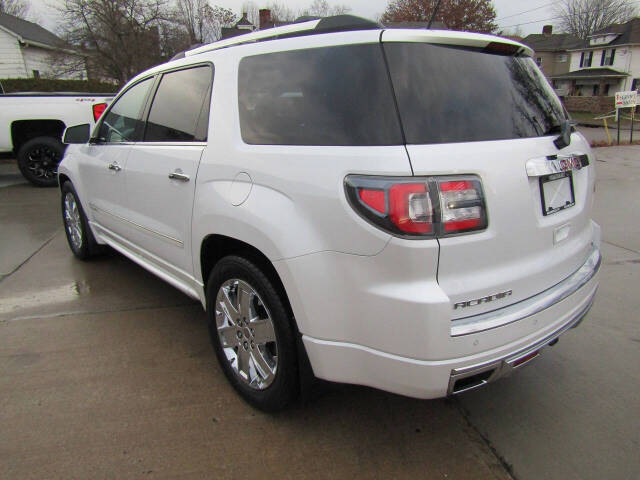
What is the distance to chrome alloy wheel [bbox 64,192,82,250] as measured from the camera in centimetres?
469

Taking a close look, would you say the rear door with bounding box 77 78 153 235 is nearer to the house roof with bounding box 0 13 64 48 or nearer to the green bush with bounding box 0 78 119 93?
the green bush with bounding box 0 78 119 93

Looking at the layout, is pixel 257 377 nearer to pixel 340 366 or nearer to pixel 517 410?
pixel 340 366

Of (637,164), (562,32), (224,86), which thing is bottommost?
(637,164)

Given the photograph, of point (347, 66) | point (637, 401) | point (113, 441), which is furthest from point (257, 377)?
point (637, 401)

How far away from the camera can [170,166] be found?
2.74 meters

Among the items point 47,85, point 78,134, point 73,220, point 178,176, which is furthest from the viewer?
point 47,85

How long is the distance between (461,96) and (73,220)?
4.32m

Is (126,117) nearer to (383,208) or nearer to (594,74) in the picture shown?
(383,208)

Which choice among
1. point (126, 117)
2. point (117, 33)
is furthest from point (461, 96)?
point (117, 33)

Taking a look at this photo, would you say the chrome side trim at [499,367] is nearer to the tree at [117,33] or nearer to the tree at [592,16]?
the tree at [117,33]

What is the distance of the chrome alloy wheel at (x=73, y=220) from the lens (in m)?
4.69

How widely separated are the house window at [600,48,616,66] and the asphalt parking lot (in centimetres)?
5593

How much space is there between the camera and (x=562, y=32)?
207 ft

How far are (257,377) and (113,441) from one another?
29.6 inches
